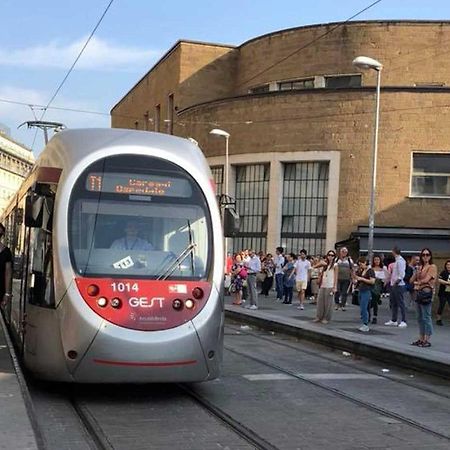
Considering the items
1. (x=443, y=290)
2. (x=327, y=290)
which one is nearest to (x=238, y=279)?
(x=327, y=290)

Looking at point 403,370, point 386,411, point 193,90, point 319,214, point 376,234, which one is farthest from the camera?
point 193,90

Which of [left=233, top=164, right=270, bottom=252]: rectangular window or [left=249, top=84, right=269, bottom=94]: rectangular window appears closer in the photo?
[left=233, top=164, right=270, bottom=252]: rectangular window

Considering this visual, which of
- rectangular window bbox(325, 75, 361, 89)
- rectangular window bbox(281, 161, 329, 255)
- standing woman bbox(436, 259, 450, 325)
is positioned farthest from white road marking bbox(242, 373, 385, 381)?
rectangular window bbox(325, 75, 361, 89)

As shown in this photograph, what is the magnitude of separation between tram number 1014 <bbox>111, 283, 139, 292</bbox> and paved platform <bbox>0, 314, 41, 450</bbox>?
1.33 meters

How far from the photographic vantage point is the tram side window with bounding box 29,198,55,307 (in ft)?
24.3

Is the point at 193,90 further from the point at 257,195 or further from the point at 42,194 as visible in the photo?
the point at 42,194

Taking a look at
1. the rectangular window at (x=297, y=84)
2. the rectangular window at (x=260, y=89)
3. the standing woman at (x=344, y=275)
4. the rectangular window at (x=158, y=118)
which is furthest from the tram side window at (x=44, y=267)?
the rectangular window at (x=158, y=118)

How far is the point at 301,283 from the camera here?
2030 cm

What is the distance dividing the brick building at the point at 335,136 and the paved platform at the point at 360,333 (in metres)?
14.1

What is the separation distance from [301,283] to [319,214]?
16.0 meters

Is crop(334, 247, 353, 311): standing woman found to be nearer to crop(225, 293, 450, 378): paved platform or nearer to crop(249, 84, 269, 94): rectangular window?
crop(225, 293, 450, 378): paved platform

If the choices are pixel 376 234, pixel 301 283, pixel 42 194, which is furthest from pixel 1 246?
pixel 376 234

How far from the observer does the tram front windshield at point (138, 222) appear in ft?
24.3

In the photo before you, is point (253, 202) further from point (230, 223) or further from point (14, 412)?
point (14, 412)
